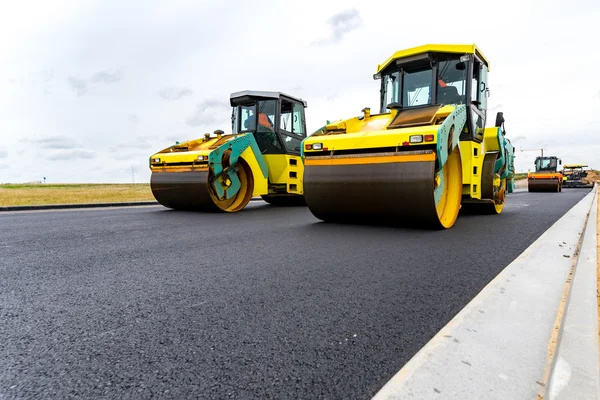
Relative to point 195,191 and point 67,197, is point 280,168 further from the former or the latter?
point 67,197

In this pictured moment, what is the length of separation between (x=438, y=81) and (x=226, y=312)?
528 cm

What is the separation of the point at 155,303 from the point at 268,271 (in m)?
0.87

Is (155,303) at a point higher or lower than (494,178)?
lower

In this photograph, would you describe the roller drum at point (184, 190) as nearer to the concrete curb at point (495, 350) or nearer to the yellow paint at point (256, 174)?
the yellow paint at point (256, 174)

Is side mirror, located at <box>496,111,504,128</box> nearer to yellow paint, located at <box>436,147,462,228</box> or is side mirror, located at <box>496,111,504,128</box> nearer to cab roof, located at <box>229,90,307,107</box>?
yellow paint, located at <box>436,147,462,228</box>

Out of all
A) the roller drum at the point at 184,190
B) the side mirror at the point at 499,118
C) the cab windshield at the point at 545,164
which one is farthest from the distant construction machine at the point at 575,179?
the roller drum at the point at 184,190

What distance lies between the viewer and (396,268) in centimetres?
275

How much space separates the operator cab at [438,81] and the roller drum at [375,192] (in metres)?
1.56

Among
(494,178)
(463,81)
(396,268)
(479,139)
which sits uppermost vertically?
(463,81)

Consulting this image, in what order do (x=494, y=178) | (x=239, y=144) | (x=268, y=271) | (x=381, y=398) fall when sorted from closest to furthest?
(x=381, y=398) → (x=268, y=271) → (x=494, y=178) → (x=239, y=144)

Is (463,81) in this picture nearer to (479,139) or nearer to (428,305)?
(479,139)

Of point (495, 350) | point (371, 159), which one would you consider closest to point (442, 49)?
point (371, 159)

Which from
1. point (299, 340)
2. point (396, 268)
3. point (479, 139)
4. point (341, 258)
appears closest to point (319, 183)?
point (341, 258)

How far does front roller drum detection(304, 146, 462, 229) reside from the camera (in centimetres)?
423
